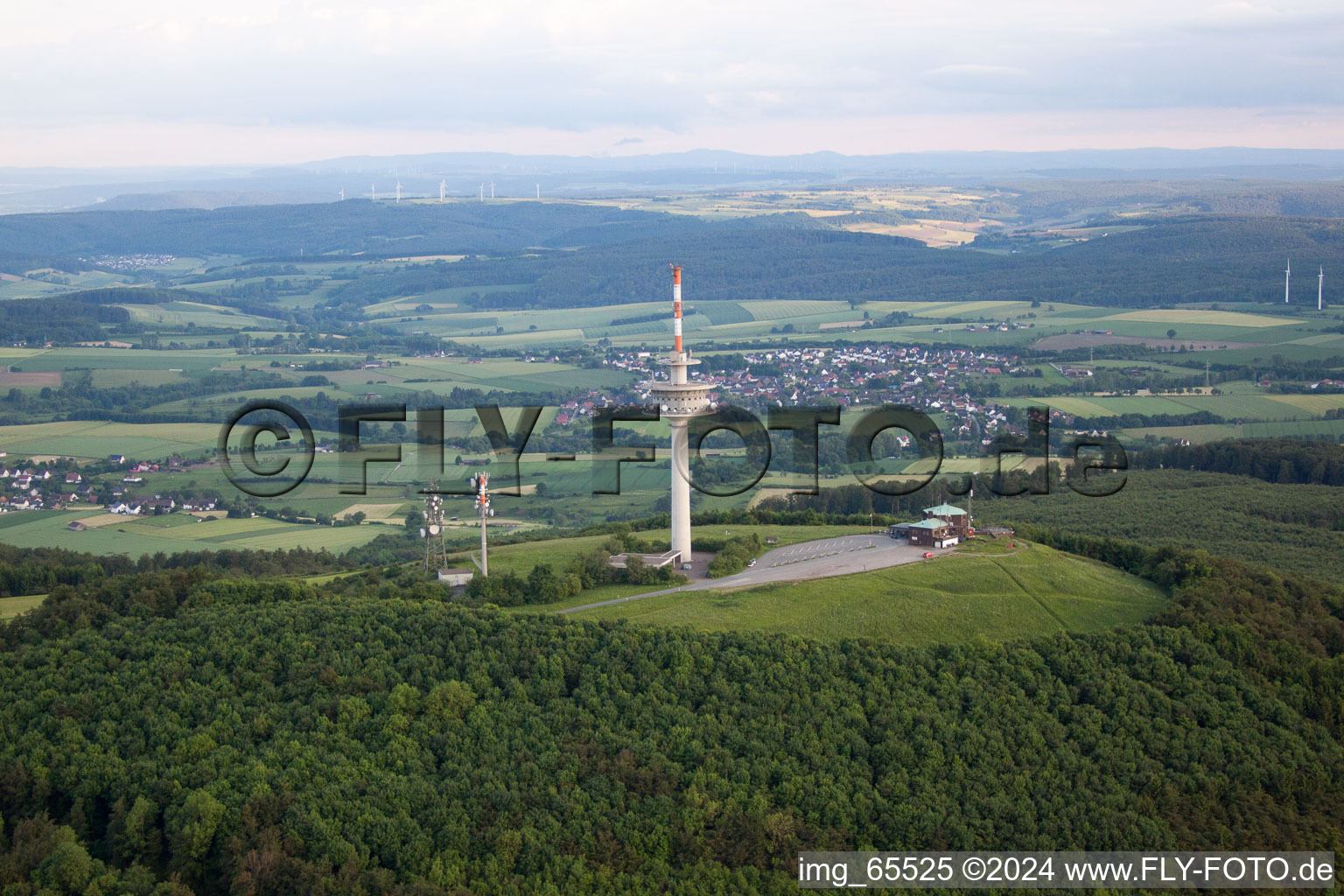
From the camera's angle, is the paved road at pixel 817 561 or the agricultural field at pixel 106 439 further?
the agricultural field at pixel 106 439

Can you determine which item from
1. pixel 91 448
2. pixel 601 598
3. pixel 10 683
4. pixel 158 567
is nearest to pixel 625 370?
pixel 91 448

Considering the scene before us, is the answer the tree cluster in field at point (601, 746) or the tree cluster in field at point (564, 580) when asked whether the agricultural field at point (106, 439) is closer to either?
the tree cluster in field at point (601, 746)

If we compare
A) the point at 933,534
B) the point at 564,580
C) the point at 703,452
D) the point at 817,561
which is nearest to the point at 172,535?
the point at 564,580

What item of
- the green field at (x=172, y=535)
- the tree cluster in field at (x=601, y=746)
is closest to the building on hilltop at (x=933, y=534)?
the tree cluster in field at (x=601, y=746)

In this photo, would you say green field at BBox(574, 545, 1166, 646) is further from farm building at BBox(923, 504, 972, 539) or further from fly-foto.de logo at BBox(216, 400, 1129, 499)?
fly-foto.de logo at BBox(216, 400, 1129, 499)

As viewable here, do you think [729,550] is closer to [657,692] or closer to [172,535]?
[657,692]

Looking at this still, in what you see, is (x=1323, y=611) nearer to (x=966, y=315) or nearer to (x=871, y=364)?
(x=871, y=364)
